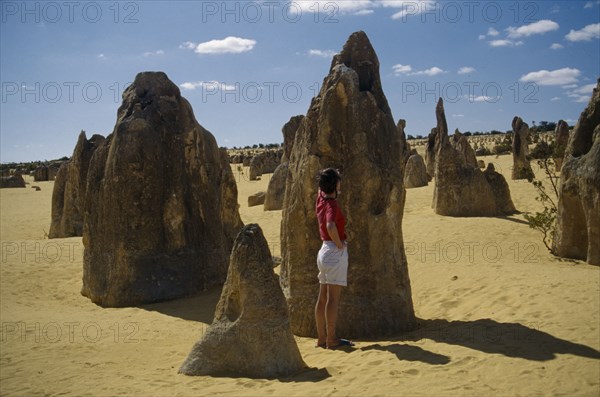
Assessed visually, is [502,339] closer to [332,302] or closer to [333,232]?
[332,302]

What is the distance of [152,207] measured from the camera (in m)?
8.97

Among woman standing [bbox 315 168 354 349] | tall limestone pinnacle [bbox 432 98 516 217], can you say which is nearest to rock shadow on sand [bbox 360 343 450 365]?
woman standing [bbox 315 168 354 349]

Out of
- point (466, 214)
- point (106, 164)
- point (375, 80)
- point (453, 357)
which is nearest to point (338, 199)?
point (375, 80)

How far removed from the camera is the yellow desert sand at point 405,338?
461cm

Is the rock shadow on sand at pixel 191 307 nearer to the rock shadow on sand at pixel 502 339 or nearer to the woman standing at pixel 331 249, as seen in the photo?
the woman standing at pixel 331 249

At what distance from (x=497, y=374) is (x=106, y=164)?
266 inches

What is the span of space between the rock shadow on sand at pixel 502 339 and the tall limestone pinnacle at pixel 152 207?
3.99 meters

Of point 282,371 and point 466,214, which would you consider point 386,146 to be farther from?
point 466,214

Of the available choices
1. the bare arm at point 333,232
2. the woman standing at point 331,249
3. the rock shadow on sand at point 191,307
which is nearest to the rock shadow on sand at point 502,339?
the woman standing at point 331,249

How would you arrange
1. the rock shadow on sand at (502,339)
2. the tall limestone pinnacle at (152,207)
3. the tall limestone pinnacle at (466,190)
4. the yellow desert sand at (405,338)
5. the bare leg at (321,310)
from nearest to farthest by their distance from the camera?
the yellow desert sand at (405,338), the rock shadow on sand at (502,339), the bare leg at (321,310), the tall limestone pinnacle at (152,207), the tall limestone pinnacle at (466,190)

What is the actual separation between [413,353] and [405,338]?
0.71m

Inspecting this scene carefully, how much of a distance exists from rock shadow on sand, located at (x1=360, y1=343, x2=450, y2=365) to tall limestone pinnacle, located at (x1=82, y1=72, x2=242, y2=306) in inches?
163

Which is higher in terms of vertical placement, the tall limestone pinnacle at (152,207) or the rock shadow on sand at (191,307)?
the tall limestone pinnacle at (152,207)

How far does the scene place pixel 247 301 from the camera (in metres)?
5.10
